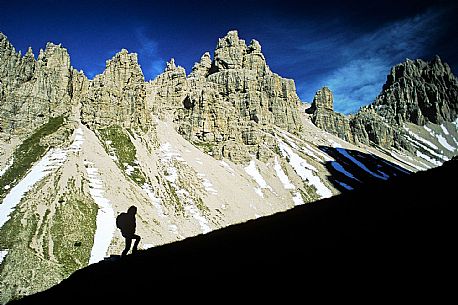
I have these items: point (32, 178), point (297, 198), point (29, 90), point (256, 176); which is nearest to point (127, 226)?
point (32, 178)

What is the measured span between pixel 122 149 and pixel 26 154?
1439 inches

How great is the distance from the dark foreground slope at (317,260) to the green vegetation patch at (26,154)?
10991cm

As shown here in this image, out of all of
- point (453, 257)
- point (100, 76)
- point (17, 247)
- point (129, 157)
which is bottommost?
point (453, 257)

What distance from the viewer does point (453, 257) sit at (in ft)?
24.3

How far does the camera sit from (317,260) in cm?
1010

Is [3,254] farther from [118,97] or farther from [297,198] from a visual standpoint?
[297,198]

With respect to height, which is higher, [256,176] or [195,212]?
[256,176]

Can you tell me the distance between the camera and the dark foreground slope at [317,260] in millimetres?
7805

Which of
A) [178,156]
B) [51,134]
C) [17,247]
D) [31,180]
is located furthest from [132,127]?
[17,247]

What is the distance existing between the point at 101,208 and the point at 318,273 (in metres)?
107

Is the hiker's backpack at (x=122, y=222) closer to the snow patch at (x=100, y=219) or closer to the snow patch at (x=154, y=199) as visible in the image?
the snow patch at (x=100, y=219)

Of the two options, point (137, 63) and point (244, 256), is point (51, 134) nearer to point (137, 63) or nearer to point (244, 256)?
point (137, 63)

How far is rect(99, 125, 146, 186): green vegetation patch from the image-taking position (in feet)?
449

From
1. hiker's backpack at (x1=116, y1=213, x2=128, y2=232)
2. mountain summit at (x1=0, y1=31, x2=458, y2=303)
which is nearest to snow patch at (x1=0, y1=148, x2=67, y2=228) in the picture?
mountain summit at (x1=0, y1=31, x2=458, y2=303)
